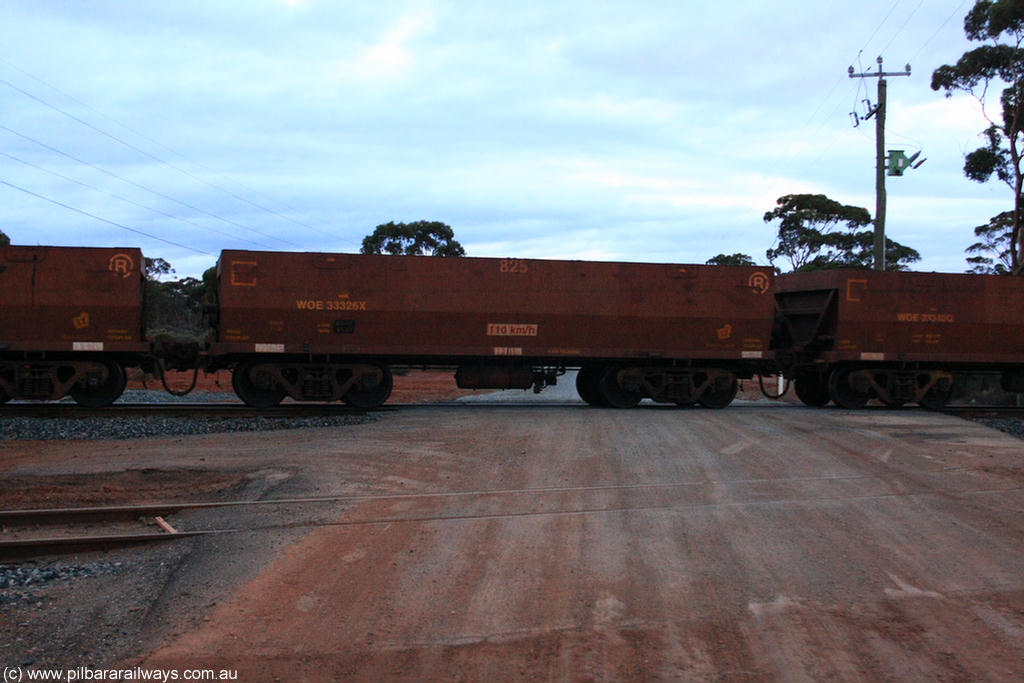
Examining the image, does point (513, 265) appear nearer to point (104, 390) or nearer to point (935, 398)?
point (104, 390)

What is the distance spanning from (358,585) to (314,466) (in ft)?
13.1

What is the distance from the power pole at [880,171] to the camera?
949 inches

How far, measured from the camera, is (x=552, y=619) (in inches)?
199

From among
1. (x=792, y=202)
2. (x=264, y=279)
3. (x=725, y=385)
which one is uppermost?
(x=792, y=202)

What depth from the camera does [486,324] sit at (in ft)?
54.1

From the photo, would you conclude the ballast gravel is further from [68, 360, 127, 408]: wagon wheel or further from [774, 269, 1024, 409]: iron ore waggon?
[774, 269, 1024, 409]: iron ore waggon

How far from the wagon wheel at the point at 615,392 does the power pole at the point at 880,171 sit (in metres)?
10.8

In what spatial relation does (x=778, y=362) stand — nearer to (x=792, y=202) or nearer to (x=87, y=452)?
(x=87, y=452)

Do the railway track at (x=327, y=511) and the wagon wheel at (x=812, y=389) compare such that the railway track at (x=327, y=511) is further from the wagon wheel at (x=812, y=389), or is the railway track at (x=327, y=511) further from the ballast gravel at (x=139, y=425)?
the wagon wheel at (x=812, y=389)

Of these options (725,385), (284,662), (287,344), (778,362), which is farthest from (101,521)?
(778,362)

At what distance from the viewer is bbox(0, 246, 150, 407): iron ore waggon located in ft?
49.3

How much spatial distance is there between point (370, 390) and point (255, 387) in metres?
2.26

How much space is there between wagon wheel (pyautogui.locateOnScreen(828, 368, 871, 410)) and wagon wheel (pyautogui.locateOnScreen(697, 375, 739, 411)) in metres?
2.30

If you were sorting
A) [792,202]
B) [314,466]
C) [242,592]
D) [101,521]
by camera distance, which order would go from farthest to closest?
[792,202], [314,466], [101,521], [242,592]
